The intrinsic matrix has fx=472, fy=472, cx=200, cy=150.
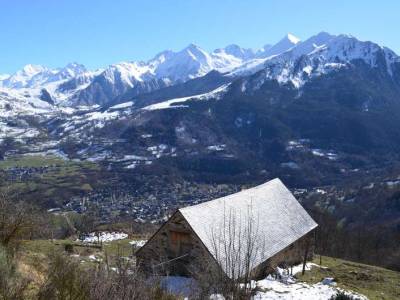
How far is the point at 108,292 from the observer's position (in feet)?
27.9

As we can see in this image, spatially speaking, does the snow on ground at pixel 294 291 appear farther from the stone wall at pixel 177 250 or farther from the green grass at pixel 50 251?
the green grass at pixel 50 251

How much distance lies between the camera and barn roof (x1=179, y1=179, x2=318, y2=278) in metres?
28.6

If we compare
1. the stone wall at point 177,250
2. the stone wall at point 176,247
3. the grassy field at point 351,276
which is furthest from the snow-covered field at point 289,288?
the stone wall at point 176,247

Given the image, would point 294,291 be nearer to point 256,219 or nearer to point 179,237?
point 256,219

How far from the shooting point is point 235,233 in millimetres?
27938

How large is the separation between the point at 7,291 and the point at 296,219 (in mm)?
33025

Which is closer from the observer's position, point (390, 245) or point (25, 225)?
point (25, 225)

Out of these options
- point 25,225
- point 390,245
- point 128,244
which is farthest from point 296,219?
point 390,245

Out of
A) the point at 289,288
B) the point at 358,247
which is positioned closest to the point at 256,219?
the point at 289,288

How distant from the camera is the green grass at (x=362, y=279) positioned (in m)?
29.9

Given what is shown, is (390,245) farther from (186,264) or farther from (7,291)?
(7,291)

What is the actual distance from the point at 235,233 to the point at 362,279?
12.1 m

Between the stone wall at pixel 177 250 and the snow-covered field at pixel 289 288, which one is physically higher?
→ the stone wall at pixel 177 250

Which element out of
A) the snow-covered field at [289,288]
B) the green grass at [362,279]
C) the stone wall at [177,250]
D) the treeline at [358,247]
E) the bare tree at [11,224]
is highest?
the bare tree at [11,224]
